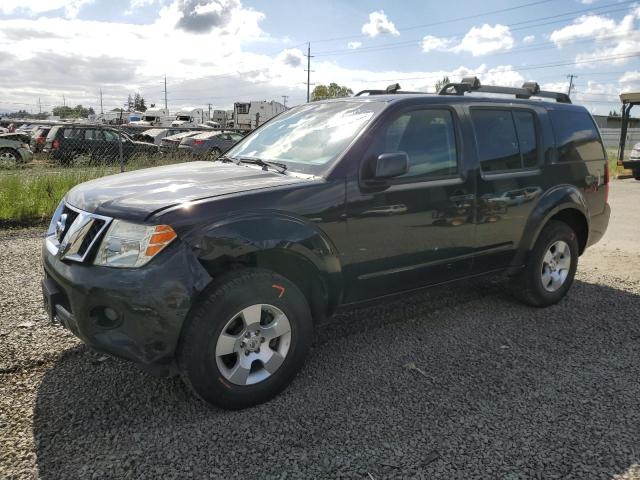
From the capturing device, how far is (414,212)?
3.51 metres

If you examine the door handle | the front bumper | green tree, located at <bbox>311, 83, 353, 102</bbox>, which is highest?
green tree, located at <bbox>311, 83, 353, 102</bbox>

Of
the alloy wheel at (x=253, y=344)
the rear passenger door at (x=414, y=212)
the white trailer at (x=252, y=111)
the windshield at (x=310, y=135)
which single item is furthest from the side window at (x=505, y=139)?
the white trailer at (x=252, y=111)

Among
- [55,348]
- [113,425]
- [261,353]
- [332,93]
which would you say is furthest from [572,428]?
[332,93]

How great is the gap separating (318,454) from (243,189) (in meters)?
1.50

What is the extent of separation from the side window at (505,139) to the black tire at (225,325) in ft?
6.44

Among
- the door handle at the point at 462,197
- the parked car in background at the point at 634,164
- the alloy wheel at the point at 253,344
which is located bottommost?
the alloy wheel at the point at 253,344

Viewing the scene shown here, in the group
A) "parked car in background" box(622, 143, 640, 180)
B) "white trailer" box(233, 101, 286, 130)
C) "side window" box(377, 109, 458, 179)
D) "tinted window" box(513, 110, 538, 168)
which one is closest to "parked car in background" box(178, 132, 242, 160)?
"parked car in background" box(622, 143, 640, 180)

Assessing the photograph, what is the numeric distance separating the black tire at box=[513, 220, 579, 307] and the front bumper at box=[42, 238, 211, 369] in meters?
3.04

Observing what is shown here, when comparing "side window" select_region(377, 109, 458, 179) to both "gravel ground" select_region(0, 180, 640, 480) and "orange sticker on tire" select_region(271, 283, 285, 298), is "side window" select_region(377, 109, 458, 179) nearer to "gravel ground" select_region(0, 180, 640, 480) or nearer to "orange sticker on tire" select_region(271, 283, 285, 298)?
"orange sticker on tire" select_region(271, 283, 285, 298)

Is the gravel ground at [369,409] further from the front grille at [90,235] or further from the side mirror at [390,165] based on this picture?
the side mirror at [390,165]

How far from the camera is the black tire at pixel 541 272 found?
448 cm

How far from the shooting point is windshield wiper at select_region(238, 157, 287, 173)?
3.47 meters

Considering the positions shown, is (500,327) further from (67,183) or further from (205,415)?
(67,183)

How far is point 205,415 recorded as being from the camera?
2.87 m
